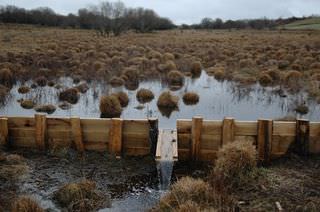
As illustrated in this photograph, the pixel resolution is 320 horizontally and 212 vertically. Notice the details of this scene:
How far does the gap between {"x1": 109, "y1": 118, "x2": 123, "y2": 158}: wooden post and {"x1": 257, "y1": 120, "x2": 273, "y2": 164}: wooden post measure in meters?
3.51

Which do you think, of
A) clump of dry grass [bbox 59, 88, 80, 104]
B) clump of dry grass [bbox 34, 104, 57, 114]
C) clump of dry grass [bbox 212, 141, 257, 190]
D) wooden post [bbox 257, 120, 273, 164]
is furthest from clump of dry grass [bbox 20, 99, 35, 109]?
clump of dry grass [bbox 212, 141, 257, 190]

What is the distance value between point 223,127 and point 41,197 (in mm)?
4623

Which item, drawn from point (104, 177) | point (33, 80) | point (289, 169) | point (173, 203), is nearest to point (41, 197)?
point (104, 177)

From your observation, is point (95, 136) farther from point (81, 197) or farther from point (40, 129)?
point (81, 197)

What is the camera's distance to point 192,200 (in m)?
7.55

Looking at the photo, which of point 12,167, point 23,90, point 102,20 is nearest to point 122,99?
point 23,90

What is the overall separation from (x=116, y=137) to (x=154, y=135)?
987mm

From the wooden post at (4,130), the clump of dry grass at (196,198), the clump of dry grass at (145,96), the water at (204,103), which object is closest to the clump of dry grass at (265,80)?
the water at (204,103)

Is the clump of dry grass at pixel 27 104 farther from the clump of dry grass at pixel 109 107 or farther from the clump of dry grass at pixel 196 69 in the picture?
the clump of dry grass at pixel 196 69

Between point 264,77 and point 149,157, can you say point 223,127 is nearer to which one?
point 149,157

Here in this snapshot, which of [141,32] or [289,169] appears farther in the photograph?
[141,32]

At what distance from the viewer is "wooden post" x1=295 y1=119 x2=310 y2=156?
10.3 metres

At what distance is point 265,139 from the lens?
34.5ft

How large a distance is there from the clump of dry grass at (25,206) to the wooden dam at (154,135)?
11.3 feet
